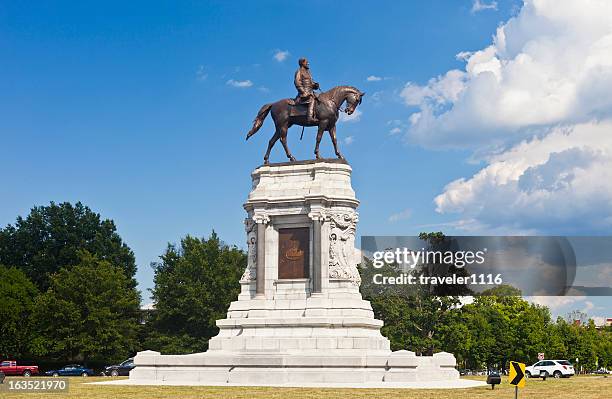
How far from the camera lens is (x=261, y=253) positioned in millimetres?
43938

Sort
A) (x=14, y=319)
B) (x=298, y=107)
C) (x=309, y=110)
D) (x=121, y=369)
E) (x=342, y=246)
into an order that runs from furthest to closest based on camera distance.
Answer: (x=14, y=319)
(x=121, y=369)
(x=298, y=107)
(x=309, y=110)
(x=342, y=246)

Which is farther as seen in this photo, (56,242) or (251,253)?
(56,242)

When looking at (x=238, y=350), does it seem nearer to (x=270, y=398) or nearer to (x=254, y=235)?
(x=254, y=235)

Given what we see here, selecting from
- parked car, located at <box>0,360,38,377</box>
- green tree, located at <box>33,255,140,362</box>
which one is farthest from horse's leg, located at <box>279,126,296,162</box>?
green tree, located at <box>33,255,140,362</box>

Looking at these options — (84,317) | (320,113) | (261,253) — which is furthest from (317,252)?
(84,317)

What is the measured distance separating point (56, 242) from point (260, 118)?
42310mm

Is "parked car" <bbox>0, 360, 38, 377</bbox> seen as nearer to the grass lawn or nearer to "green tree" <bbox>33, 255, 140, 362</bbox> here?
"green tree" <bbox>33, 255, 140, 362</bbox>

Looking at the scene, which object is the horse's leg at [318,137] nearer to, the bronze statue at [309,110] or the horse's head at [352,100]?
the bronze statue at [309,110]

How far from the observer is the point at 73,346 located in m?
70.4

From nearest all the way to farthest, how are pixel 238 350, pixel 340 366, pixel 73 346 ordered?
pixel 340 366 < pixel 238 350 < pixel 73 346

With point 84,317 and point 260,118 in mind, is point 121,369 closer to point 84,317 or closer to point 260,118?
point 84,317

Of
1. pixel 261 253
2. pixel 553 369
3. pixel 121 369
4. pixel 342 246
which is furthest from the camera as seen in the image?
pixel 121 369

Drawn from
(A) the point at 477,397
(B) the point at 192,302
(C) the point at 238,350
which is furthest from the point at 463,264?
(A) the point at 477,397

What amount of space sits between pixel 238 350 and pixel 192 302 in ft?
106
